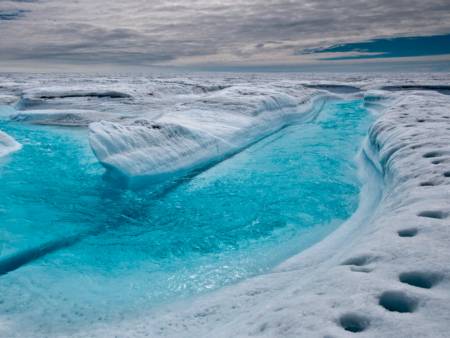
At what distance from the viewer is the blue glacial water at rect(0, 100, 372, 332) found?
4387mm

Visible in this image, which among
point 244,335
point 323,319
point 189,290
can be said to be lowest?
point 189,290

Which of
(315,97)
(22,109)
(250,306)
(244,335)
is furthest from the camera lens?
(315,97)

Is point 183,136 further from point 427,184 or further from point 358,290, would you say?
point 358,290

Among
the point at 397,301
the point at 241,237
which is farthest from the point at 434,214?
the point at 241,237

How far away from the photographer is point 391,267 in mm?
3023

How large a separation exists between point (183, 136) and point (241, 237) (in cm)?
607

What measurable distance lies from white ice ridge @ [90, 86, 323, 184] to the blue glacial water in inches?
26.6

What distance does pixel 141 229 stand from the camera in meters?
6.29

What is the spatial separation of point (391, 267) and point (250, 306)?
1460 mm

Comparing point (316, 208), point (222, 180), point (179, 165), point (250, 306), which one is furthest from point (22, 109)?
point (250, 306)

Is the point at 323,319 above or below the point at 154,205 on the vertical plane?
above

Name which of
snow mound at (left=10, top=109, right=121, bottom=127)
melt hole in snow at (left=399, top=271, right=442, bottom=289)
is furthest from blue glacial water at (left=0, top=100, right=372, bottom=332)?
snow mound at (left=10, top=109, right=121, bottom=127)

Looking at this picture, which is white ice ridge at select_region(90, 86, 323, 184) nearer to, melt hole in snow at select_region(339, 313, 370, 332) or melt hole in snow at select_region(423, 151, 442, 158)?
melt hole in snow at select_region(423, 151, 442, 158)

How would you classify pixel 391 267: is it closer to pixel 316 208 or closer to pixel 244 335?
pixel 244 335
